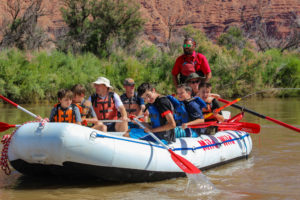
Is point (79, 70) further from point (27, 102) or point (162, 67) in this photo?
point (162, 67)

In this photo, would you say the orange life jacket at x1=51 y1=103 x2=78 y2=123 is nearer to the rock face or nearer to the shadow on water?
the shadow on water

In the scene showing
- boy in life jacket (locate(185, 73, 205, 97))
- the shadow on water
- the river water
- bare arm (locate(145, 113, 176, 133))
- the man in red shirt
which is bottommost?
the river water

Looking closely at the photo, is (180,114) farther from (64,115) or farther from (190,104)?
(64,115)

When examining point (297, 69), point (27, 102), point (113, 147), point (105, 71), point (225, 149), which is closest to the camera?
point (113, 147)

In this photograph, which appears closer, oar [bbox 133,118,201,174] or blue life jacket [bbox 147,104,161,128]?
oar [bbox 133,118,201,174]

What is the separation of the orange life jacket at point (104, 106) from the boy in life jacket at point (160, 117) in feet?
3.30

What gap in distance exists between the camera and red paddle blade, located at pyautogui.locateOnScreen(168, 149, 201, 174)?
210 inches

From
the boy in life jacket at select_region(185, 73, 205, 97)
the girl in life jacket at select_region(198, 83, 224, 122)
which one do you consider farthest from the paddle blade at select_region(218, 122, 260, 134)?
the boy in life jacket at select_region(185, 73, 205, 97)

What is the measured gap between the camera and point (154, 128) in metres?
5.62

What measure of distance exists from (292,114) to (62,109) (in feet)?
30.4

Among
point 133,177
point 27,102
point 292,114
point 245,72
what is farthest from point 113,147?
point 245,72

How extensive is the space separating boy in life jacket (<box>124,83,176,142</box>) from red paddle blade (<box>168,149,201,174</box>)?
12.0 inches

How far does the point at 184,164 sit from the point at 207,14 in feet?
194

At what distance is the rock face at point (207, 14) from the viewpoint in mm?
59125
